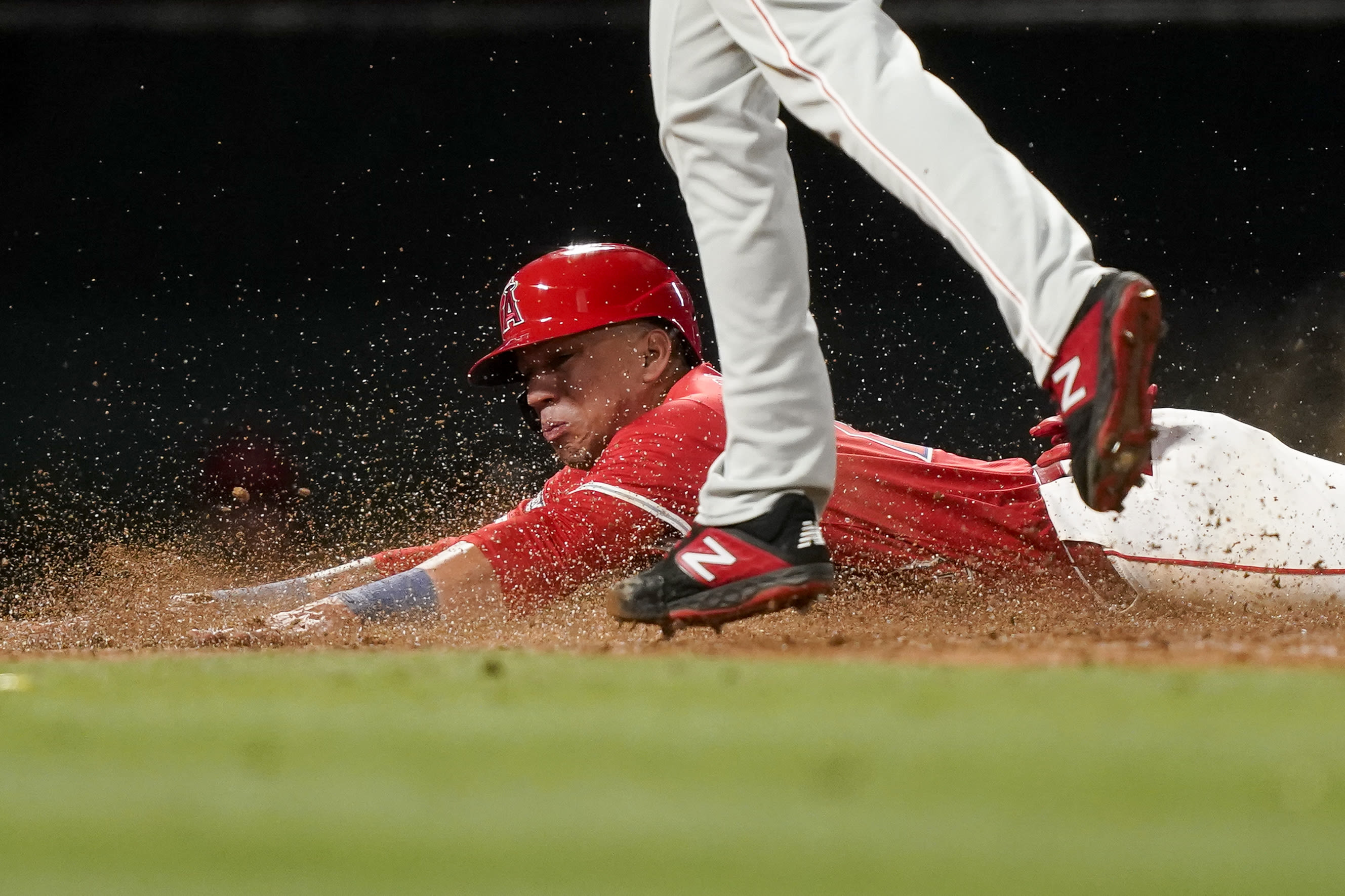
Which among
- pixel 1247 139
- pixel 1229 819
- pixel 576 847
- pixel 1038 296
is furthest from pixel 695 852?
pixel 1247 139

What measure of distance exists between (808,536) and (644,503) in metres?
0.84

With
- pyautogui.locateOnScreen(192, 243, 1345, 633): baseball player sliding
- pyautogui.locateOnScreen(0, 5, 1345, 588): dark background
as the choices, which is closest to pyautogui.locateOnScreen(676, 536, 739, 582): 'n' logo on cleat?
pyautogui.locateOnScreen(192, 243, 1345, 633): baseball player sliding

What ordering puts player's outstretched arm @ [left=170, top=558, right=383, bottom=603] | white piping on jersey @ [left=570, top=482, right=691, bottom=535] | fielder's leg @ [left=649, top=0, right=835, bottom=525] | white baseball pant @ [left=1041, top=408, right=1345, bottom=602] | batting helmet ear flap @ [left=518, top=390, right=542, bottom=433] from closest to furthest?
fielder's leg @ [left=649, top=0, right=835, bottom=525] → white baseball pant @ [left=1041, top=408, right=1345, bottom=602] → white piping on jersey @ [left=570, top=482, right=691, bottom=535] → player's outstretched arm @ [left=170, top=558, right=383, bottom=603] → batting helmet ear flap @ [left=518, top=390, right=542, bottom=433]

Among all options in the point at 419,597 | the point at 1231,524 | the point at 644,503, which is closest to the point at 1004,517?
the point at 1231,524

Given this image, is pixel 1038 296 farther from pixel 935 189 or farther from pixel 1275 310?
pixel 1275 310

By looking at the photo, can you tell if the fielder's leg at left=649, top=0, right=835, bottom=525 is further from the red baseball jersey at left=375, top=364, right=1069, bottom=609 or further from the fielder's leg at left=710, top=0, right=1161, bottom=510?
the red baseball jersey at left=375, top=364, right=1069, bottom=609

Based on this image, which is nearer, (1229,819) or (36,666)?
(1229,819)

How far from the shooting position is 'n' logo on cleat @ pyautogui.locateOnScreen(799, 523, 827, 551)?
5.74 feet

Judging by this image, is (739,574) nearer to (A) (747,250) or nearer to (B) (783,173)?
(A) (747,250)

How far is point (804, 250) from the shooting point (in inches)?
69.9

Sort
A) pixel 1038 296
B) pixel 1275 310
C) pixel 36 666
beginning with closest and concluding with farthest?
1. pixel 1038 296
2. pixel 36 666
3. pixel 1275 310

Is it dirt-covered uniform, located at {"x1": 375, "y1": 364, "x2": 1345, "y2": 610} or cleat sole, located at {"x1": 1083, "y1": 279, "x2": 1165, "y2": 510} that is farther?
dirt-covered uniform, located at {"x1": 375, "y1": 364, "x2": 1345, "y2": 610}

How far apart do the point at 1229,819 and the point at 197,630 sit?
2064 millimetres

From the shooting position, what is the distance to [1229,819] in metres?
0.77
